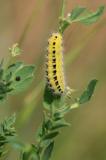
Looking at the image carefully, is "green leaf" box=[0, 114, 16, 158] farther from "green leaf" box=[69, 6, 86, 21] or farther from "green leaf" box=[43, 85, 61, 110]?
"green leaf" box=[69, 6, 86, 21]

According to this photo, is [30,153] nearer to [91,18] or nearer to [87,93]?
[87,93]

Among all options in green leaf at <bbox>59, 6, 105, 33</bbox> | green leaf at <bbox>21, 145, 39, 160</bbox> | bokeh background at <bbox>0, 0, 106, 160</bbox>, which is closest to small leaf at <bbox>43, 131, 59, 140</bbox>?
green leaf at <bbox>21, 145, 39, 160</bbox>

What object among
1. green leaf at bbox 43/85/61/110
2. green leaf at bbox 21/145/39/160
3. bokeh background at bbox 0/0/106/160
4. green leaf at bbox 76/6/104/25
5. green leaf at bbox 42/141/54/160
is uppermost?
bokeh background at bbox 0/0/106/160

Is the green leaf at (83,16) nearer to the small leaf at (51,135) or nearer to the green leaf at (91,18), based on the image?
the green leaf at (91,18)

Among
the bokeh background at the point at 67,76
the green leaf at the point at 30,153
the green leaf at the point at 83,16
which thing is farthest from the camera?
the bokeh background at the point at 67,76

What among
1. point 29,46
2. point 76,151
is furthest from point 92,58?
point 76,151

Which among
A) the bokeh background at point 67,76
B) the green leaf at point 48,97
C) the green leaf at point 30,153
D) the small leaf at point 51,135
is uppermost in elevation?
the bokeh background at point 67,76

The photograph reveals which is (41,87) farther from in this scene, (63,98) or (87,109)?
(87,109)

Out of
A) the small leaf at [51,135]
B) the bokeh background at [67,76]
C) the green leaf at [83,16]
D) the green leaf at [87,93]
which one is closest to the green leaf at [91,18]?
the green leaf at [83,16]

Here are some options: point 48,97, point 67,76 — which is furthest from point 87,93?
point 67,76
